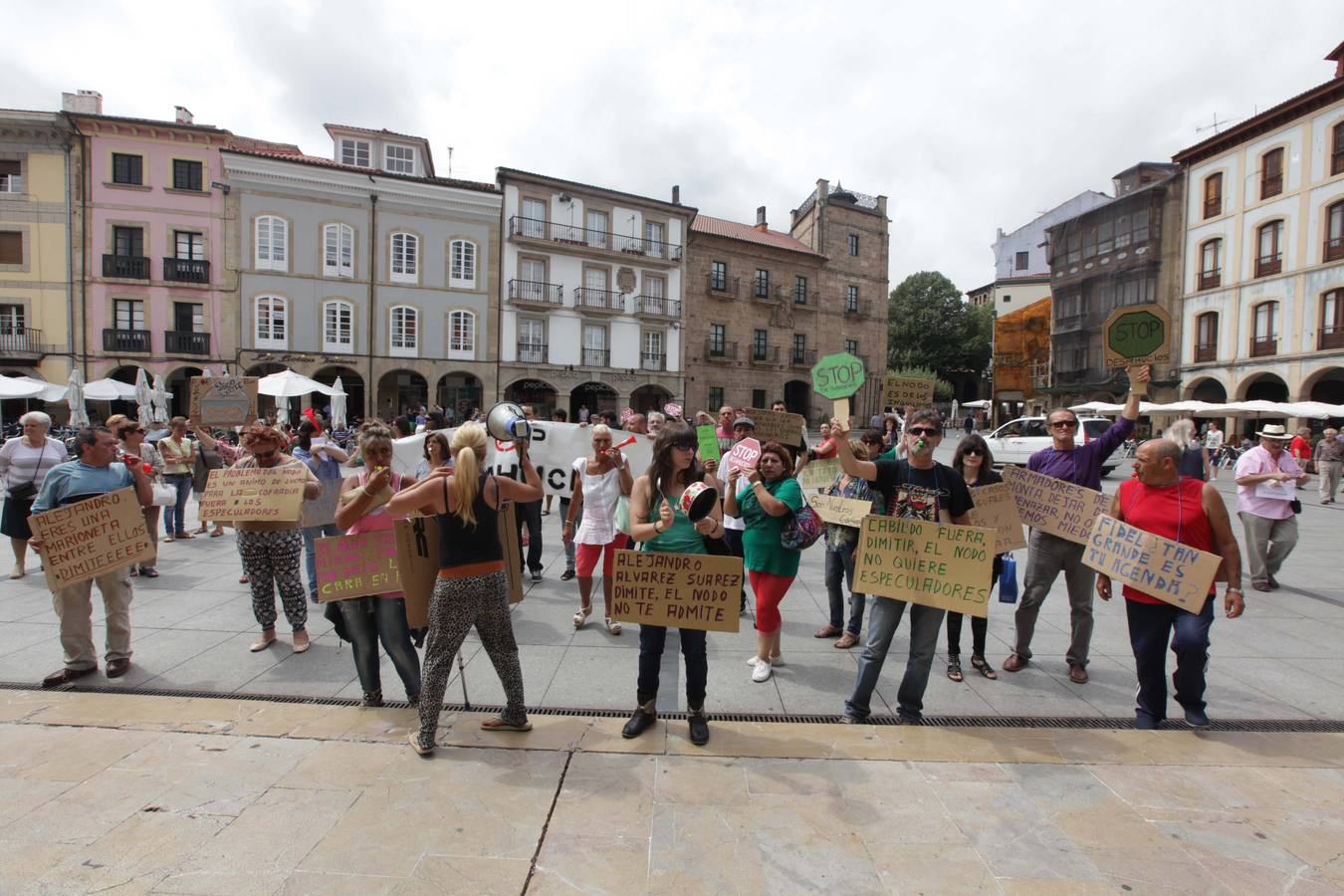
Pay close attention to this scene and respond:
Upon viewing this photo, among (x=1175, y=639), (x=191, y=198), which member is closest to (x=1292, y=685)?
(x=1175, y=639)

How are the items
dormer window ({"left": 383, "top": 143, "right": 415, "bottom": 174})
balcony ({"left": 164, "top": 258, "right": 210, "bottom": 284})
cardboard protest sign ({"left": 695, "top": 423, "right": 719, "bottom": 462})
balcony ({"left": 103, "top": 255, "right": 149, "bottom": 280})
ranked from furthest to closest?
1. dormer window ({"left": 383, "top": 143, "right": 415, "bottom": 174})
2. balcony ({"left": 164, "top": 258, "right": 210, "bottom": 284})
3. balcony ({"left": 103, "top": 255, "right": 149, "bottom": 280})
4. cardboard protest sign ({"left": 695, "top": 423, "right": 719, "bottom": 462})

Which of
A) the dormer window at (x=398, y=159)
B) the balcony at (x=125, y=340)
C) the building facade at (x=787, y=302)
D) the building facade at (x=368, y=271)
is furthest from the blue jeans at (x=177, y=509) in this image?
the building facade at (x=787, y=302)

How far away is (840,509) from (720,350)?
112 feet

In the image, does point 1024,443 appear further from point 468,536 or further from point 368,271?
point 368,271

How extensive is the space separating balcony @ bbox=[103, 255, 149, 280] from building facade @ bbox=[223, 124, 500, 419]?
3364 mm

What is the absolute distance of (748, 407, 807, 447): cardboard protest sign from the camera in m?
6.73

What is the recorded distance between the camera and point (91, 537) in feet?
14.6

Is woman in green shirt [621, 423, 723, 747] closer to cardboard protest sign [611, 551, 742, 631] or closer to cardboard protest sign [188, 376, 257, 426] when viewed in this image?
cardboard protest sign [611, 551, 742, 631]

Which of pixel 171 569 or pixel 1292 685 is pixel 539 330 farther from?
pixel 1292 685

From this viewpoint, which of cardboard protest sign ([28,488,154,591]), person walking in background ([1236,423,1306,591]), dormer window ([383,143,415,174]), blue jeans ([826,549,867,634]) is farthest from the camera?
dormer window ([383,143,415,174])

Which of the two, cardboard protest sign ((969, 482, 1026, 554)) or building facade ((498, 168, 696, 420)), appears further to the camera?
building facade ((498, 168, 696, 420))

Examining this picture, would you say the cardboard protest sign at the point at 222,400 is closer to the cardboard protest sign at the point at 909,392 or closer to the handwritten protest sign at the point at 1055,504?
the cardboard protest sign at the point at 909,392

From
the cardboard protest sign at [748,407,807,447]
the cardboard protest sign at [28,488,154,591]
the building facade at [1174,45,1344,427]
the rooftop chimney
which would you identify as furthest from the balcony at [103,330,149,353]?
the building facade at [1174,45,1344,427]

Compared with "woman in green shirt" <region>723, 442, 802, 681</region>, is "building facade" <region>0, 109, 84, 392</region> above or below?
above
